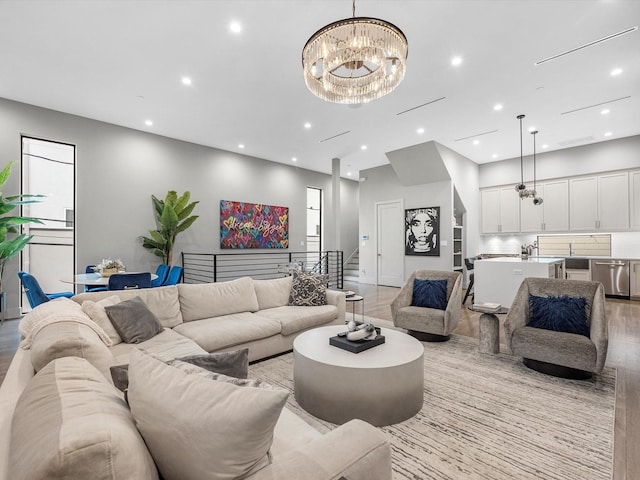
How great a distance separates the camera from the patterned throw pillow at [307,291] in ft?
13.0

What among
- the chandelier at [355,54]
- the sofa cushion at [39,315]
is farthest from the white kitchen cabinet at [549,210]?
the sofa cushion at [39,315]

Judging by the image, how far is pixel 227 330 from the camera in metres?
2.95

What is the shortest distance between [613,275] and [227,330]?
26.1 ft

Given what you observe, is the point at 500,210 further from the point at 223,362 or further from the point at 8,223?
the point at 8,223

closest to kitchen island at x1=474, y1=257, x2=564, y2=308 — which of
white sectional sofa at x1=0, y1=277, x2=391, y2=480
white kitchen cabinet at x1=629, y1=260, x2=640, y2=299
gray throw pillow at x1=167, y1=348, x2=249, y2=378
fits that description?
white kitchen cabinet at x1=629, y1=260, x2=640, y2=299

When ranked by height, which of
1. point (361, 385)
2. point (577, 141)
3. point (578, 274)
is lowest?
point (361, 385)

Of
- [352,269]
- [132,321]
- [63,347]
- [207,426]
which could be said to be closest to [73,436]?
[207,426]

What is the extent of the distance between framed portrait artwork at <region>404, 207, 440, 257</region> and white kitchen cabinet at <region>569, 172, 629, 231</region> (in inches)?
120

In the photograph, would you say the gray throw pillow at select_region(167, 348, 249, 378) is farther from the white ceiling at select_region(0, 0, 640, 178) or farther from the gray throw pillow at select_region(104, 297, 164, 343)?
the white ceiling at select_region(0, 0, 640, 178)

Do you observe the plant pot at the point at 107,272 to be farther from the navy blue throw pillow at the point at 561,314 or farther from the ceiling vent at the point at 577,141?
the ceiling vent at the point at 577,141

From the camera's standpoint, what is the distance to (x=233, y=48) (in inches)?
143

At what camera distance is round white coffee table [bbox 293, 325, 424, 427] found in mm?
2105

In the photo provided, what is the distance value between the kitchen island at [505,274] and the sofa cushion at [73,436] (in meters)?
Answer: 5.81

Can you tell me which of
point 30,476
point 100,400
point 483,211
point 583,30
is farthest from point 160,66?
point 483,211
